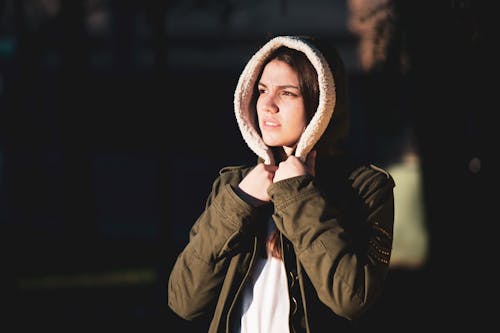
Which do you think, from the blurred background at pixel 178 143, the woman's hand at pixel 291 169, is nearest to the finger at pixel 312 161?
the woman's hand at pixel 291 169

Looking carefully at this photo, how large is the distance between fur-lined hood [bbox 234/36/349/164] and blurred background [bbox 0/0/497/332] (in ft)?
1.81

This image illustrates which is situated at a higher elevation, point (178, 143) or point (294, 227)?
point (294, 227)

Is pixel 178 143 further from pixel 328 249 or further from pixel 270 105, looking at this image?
pixel 328 249

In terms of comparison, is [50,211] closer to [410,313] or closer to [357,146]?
[357,146]

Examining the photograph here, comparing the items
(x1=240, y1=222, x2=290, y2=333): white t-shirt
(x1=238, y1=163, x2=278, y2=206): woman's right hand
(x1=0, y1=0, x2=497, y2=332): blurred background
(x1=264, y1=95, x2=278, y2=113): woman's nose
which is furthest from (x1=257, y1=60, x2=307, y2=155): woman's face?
(x1=0, y1=0, x2=497, y2=332): blurred background

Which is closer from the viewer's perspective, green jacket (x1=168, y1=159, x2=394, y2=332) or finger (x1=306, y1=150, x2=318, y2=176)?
green jacket (x1=168, y1=159, x2=394, y2=332)

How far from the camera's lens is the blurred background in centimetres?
553

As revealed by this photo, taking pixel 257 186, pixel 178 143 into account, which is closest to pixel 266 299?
pixel 257 186

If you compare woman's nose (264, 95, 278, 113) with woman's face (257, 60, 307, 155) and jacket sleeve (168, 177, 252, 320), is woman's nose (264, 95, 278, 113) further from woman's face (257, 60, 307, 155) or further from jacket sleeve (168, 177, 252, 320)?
jacket sleeve (168, 177, 252, 320)

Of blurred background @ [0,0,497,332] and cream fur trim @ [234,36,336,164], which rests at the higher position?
cream fur trim @ [234,36,336,164]

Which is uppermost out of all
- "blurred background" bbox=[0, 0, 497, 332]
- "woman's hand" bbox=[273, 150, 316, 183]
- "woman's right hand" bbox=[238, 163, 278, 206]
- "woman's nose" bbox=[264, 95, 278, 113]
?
"woman's nose" bbox=[264, 95, 278, 113]

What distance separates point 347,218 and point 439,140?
139 inches

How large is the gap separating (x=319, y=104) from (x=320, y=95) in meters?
0.03

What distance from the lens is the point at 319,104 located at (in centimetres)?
244
